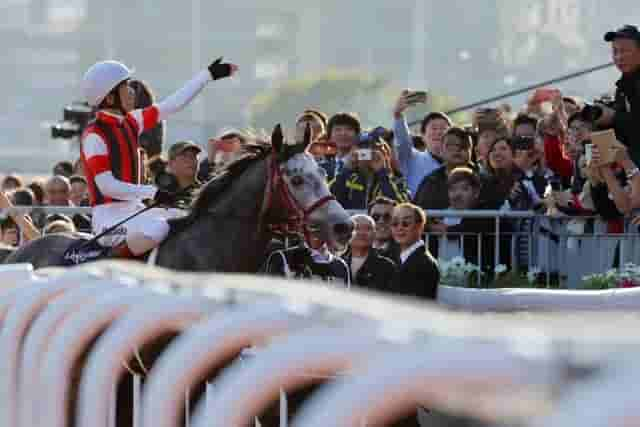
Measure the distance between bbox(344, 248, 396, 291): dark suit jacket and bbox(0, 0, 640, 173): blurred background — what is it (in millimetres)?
106709

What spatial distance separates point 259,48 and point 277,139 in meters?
118

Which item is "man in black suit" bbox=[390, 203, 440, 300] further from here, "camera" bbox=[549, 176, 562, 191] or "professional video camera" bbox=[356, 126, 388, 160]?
"camera" bbox=[549, 176, 562, 191]


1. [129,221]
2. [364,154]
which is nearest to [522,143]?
[364,154]

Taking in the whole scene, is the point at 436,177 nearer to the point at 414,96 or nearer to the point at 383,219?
the point at 414,96

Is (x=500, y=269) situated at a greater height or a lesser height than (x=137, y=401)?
lesser

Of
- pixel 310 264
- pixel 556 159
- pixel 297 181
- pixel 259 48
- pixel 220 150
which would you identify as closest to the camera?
pixel 310 264

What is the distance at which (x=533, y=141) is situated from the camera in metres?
10.2

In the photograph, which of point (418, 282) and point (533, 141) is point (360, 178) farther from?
point (418, 282)

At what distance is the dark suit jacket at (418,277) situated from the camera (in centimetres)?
762

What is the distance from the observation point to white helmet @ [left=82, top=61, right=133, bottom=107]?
8.09 m

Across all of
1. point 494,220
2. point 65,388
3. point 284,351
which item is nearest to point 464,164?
point 494,220

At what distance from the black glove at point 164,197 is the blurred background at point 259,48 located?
351ft

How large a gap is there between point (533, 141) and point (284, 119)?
85.7m

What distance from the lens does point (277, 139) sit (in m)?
7.87
